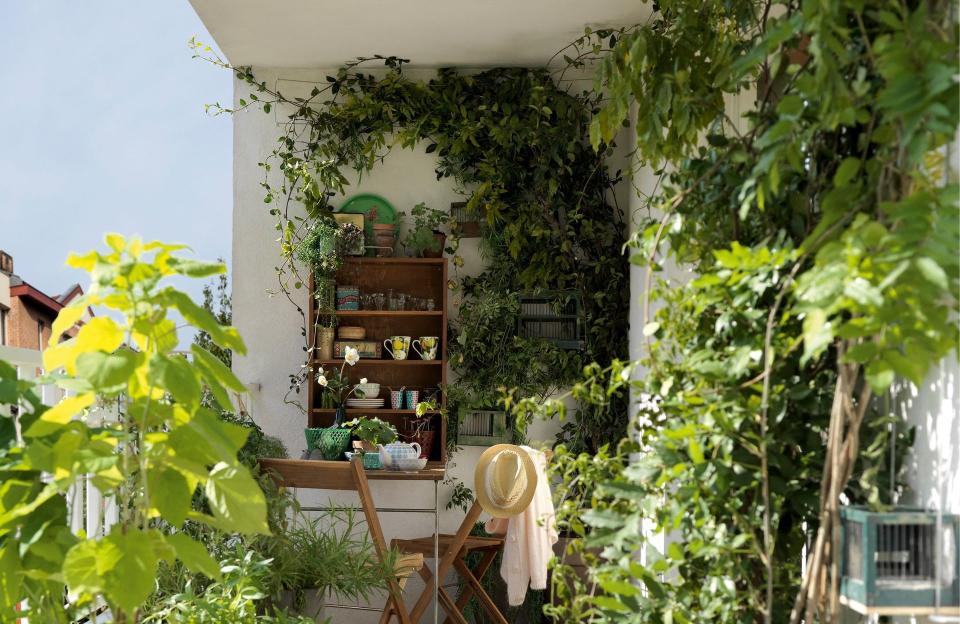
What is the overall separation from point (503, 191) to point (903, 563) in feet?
12.5

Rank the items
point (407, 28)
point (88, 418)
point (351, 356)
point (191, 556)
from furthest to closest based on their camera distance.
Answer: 1. point (351, 356)
2. point (407, 28)
3. point (88, 418)
4. point (191, 556)

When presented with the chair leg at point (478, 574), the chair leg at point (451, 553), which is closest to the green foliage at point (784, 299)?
the chair leg at point (451, 553)

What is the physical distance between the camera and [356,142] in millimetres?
5523

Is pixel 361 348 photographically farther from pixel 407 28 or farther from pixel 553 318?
pixel 407 28

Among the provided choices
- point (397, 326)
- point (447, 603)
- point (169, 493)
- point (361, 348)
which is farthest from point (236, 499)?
point (397, 326)

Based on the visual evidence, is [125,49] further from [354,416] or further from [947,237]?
[947,237]

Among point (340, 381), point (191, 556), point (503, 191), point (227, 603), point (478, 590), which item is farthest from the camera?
point (340, 381)

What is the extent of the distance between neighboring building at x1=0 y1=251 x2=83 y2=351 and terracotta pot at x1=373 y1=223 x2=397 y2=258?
371 centimetres

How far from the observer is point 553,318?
5.44 m

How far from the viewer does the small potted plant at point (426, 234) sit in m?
5.41

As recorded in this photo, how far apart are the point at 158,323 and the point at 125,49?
3164 cm

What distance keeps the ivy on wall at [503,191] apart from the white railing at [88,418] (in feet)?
5.18

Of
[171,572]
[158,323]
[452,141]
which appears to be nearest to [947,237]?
[158,323]

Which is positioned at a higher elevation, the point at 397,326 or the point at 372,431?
the point at 397,326
